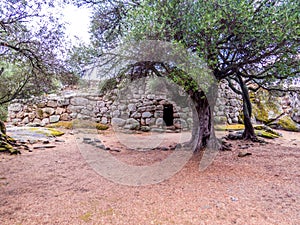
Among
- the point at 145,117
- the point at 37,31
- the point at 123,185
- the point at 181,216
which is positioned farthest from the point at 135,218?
the point at 145,117

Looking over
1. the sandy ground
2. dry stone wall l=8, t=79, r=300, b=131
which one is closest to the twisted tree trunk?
the sandy ground

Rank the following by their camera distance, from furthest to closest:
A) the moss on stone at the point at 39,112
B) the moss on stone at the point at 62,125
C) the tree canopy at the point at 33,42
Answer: the moss on stone at the point at 39,112, the moss on stone at the point at 62,125, the tree canopy at the point at 33,42

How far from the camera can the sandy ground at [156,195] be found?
5.89 ft

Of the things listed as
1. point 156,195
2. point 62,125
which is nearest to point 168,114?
point 62,125

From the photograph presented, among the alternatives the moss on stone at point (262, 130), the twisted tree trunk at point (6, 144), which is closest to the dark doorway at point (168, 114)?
the moss on stone at point (262, 130)

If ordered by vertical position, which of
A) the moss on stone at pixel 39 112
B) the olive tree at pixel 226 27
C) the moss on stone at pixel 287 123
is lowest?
the moss on stone at pixel 287 123

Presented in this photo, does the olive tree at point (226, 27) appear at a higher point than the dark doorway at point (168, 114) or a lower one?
higher

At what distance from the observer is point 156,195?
232 centimetres

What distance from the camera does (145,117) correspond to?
920 centimetres

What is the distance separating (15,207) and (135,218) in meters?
1.26

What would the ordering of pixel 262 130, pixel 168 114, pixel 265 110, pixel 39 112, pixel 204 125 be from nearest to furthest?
1. pixel 204 125
2. pixel 262 130
3. pixel 39 112
4. pixel 168 114
5. pixel 265 110

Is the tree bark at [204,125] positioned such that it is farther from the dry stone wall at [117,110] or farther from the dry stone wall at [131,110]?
the dry stone wall at [117,110]

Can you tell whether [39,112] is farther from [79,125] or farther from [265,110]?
[265,110]

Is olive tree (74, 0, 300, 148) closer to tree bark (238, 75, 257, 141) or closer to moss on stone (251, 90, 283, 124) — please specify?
tree bark (238, 75, 257, 141)
